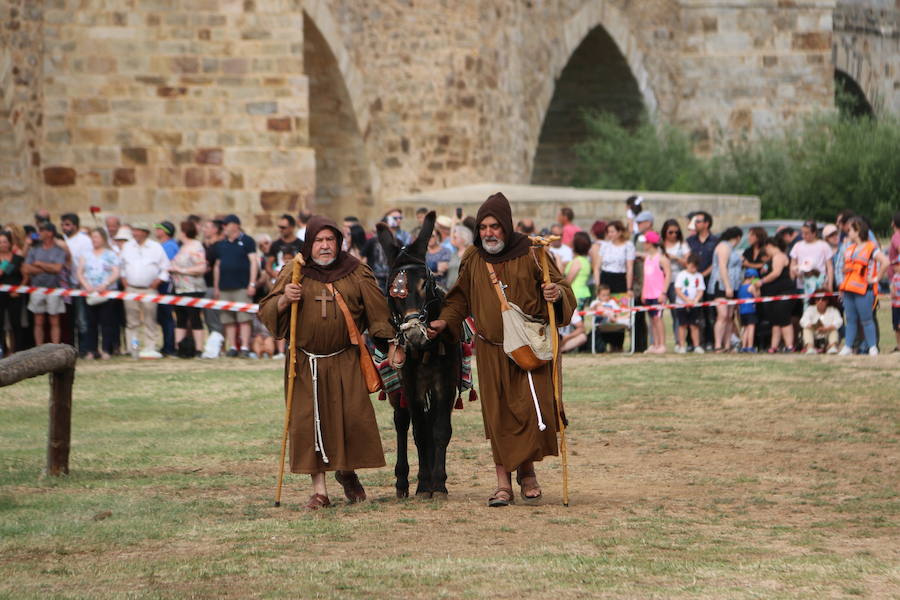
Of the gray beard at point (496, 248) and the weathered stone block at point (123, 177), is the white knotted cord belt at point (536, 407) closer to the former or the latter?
the gray beard at point (496, 248)

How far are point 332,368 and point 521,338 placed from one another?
99 centimetres

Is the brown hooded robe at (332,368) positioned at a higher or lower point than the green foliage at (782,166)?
lower

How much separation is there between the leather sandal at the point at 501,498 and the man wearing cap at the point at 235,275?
8.69 metres

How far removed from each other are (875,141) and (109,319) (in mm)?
17673

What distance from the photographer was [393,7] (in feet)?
82.5

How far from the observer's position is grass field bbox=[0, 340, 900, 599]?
21.3 ft

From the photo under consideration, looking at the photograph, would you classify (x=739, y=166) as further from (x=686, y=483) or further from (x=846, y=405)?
(x=686, y=483)

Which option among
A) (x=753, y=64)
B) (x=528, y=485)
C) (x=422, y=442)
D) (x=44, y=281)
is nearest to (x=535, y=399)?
(x=528, y=485)

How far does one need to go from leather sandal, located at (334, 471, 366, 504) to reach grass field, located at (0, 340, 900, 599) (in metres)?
0.13

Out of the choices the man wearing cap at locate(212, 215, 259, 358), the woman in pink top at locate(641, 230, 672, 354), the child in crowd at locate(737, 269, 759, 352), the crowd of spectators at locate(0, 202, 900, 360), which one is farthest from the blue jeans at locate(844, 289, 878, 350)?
the man wearing cap at locate(212, 215, 259, 358)

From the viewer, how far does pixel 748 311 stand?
1650 centimetres

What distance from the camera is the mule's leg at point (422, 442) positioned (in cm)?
859

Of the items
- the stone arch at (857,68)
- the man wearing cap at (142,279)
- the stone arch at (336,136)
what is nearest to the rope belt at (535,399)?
the man wearing cap at (142,279)

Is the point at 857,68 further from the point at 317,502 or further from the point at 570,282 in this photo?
the point at 317,502
